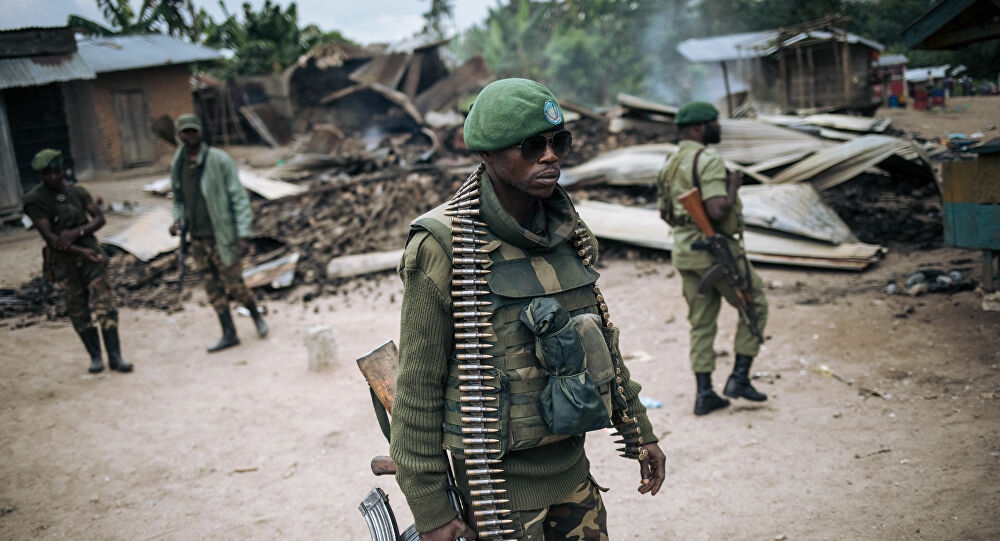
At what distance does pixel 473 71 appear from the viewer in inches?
922

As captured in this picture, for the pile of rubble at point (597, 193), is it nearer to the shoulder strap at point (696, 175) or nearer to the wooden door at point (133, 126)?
the shoulder strap at point (696, 175)

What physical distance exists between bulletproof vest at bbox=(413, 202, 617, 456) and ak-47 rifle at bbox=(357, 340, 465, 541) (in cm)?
36

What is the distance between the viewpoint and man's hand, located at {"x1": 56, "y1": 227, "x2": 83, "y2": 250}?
20.1ft

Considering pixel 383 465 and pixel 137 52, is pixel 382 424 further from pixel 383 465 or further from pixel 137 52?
pixel 137 52

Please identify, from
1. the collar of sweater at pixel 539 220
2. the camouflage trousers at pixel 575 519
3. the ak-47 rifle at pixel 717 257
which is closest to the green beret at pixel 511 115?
the collar of sweater at pixel 539 220

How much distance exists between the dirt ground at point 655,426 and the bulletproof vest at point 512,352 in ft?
6.76

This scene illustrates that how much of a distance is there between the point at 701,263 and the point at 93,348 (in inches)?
222

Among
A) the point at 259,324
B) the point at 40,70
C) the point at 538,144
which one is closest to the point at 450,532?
the point at 538,144

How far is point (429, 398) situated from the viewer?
2.00 meters

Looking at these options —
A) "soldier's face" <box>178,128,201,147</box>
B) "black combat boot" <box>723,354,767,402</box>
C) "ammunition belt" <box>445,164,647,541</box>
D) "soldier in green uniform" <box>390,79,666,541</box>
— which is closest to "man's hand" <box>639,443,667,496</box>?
"soldier in green uniform" <box>390,79,666,541</box>

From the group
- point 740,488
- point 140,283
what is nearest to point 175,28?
point 140,283

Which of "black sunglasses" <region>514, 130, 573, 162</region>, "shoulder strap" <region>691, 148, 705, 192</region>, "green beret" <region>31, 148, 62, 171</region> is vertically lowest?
"shoulder strap" <region>691, 148, 705, 192</region>

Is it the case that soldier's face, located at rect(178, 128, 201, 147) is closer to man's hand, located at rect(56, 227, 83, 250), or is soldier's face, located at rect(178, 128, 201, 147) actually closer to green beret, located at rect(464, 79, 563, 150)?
man's hand, located at rect(56, 227, 83, 250)

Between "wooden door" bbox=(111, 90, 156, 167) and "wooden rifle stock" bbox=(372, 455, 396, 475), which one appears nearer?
"wooden rifle stock" bbox=(372, 455, 396, 475)
